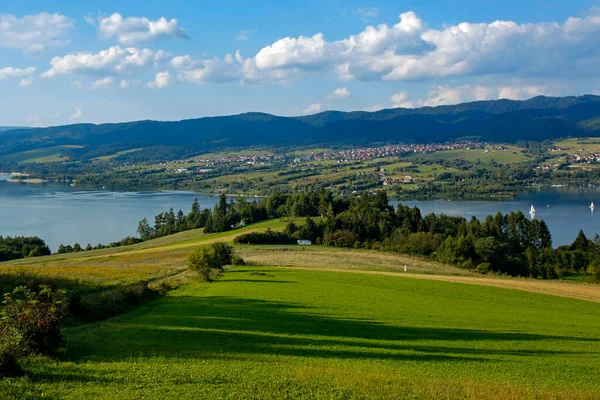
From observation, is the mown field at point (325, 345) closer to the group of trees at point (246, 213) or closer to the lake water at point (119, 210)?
the group of trees at point (246, 213)

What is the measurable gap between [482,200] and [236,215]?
85.9 metres

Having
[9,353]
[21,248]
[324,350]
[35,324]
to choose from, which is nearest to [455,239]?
[324,350]

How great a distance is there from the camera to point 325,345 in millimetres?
16875

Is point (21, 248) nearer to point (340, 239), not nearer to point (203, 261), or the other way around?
point (340, 239)

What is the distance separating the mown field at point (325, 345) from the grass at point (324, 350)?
0.05 m

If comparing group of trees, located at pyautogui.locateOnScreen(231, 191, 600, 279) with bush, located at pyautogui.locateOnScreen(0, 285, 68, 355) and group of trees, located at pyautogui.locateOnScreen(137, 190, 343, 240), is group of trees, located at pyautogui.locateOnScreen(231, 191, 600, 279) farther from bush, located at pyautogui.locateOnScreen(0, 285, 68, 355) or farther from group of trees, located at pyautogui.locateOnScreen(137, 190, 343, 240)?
bush, located at pyautogui.locateOnScreen(0, 285, 68, 355)

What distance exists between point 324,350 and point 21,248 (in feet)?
244

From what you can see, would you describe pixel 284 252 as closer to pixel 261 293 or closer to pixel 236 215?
pixel 261 293

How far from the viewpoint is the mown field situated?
11852 mm

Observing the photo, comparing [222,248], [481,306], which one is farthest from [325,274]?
[481,306]

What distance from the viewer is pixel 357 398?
37.6 ft

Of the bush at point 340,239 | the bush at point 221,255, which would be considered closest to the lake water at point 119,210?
the bush at point 340,239

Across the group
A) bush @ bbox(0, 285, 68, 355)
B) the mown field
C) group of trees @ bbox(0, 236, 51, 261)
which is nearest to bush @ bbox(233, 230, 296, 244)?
the mown field

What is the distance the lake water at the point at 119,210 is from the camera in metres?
99.1
